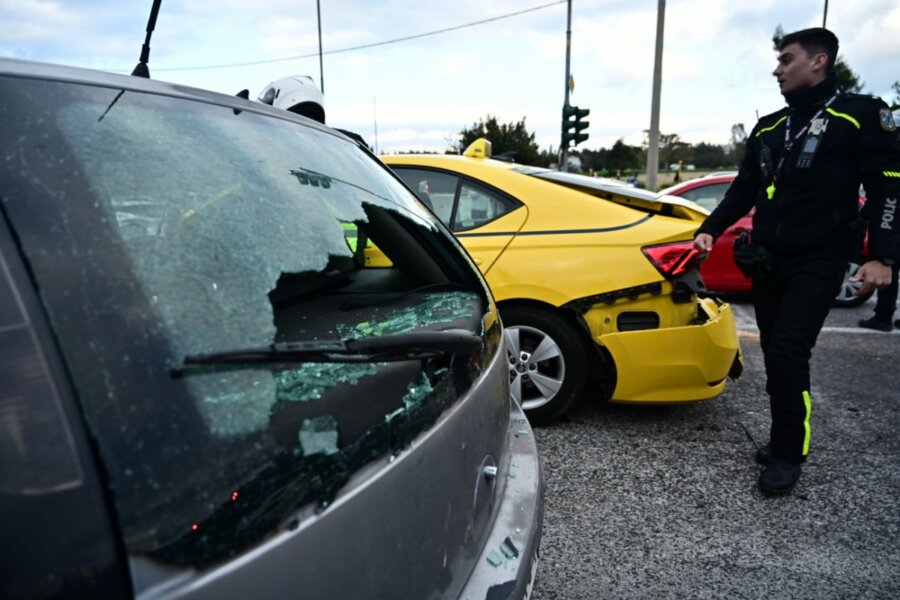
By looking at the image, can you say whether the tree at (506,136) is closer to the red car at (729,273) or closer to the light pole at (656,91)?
the light pole at (656,91)

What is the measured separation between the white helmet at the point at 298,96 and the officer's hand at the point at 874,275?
2354mm

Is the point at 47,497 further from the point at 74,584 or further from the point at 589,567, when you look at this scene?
the point at 589,567

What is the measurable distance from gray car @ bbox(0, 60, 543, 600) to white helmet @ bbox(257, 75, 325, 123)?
1.27m

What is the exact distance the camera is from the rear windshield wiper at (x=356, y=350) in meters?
0.94

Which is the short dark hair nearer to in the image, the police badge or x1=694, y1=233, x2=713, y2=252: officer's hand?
the police badge

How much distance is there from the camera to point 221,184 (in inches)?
49.1

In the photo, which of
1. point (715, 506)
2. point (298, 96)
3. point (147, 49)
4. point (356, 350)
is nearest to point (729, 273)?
point (715, 506)

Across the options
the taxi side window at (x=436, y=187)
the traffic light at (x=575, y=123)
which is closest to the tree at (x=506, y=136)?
the traffic light at (x=575, y=123)

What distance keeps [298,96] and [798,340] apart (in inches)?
92.9

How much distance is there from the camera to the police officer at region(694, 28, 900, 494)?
2666mm

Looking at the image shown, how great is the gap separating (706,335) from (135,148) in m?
2.68

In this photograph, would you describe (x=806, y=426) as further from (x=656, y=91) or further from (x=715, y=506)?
(x=656, y=91)

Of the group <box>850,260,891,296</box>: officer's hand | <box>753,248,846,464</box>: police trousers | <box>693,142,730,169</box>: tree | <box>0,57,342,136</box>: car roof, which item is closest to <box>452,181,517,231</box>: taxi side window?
<box>753,248,846,464</box>: police trousers

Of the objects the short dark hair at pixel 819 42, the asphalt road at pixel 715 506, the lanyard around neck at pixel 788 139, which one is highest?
the short dark hair at pixel 819 42
